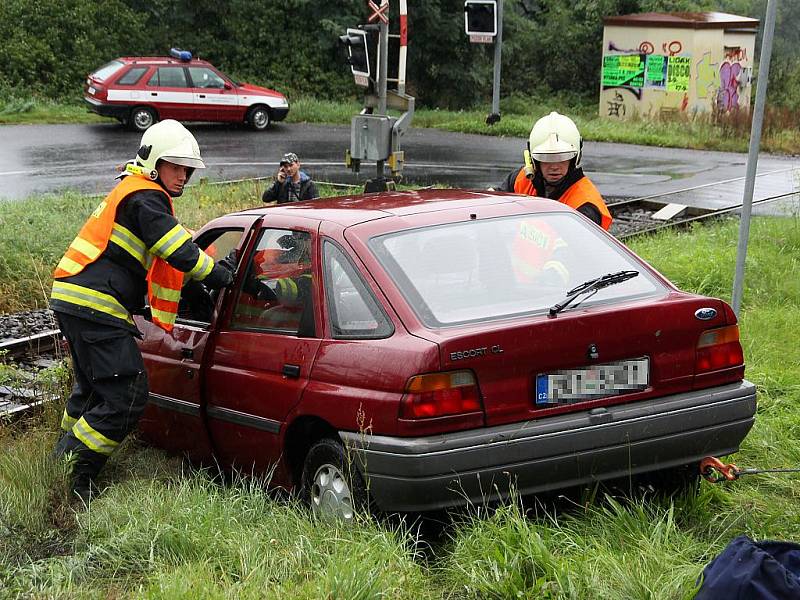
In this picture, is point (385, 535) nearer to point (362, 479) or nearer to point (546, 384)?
point (362, 479)

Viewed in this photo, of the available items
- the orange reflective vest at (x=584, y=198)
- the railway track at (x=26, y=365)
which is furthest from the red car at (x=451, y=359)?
the railway track at (x=26, y=365)

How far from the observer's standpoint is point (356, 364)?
15.1ft

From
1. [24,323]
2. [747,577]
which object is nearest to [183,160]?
[747,577]

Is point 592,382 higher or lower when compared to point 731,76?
higher

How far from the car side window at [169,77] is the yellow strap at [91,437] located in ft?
66.6

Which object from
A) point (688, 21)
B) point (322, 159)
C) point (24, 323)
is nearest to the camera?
point (24, 323)

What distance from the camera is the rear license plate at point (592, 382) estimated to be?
454cm

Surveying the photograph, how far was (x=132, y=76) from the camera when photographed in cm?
2473

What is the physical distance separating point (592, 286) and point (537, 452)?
826mm

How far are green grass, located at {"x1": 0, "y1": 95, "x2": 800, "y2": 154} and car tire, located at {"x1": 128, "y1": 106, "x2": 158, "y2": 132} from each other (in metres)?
2.03

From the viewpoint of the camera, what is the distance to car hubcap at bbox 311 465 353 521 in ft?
15.2

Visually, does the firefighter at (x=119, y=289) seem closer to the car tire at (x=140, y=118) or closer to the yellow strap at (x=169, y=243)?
the yellow strap at (x=169, y=243)

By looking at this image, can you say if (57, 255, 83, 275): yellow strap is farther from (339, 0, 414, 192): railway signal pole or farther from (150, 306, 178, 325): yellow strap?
(339, 0, 414, 192): railway signal pole

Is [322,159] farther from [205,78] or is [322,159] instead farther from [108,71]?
[108,71]
